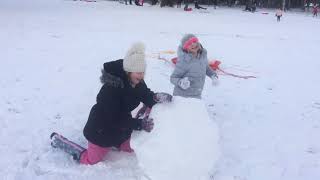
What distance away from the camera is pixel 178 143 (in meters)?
4.27

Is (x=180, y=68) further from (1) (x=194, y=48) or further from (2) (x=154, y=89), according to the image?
(2) (x=154, y=89)

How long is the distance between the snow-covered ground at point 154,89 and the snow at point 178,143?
9.8 inches

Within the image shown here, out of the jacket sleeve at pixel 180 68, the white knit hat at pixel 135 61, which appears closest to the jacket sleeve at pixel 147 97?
the white knit hat at pixel 135 61

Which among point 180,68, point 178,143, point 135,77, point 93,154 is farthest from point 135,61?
point 180,68

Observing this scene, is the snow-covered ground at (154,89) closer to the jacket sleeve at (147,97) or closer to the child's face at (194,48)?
the jacket sleeve at (147,97)

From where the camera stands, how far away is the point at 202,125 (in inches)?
179

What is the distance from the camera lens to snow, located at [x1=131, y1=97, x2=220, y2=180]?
13.6ft

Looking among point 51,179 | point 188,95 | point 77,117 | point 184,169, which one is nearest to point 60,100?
point 77,117

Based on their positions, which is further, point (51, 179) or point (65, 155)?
point (65, 155)

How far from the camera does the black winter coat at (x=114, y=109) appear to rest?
4.34m

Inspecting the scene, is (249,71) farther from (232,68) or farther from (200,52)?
(200,52)

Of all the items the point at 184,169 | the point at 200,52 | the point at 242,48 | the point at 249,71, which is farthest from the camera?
the point at 242,48

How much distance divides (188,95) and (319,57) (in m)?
7.19

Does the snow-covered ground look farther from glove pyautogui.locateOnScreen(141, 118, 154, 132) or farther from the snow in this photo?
glove pyautogui.locateOnScreen(141, 118, 154, 132)
